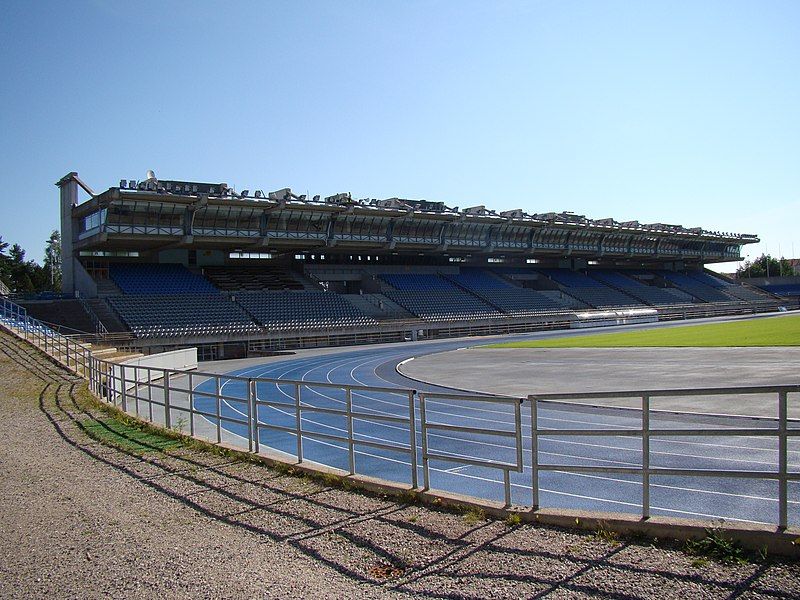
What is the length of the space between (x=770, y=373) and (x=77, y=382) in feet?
66.3

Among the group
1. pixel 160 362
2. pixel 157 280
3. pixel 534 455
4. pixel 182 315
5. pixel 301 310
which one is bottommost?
pixel 160 362

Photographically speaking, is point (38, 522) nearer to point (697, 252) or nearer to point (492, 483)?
point (492, 483)

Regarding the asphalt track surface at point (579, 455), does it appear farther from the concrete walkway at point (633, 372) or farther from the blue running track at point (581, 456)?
the concrete walkway at point (633, 372)

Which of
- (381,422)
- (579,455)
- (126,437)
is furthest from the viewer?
(381,422)

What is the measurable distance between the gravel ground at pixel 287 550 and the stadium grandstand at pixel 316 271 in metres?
32.4

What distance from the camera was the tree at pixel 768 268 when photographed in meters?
128

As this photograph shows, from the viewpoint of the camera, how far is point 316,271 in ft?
198

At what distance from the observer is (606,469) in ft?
20.4

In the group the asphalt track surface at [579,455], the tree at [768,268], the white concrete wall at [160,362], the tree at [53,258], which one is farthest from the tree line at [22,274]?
the tree at [768,268]

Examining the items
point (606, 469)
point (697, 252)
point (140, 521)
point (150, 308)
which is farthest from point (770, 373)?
point (697, 252)

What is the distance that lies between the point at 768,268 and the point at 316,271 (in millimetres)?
99254

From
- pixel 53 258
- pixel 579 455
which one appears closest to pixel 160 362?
pixel 579 455

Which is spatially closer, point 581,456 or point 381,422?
point 581,456

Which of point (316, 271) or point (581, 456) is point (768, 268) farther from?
point (581, 456)
